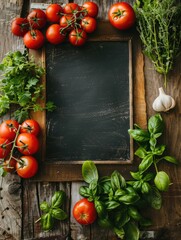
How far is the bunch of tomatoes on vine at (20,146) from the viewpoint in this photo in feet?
6.67

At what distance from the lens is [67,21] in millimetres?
2125

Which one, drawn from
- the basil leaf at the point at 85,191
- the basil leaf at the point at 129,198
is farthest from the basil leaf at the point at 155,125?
the basil leaf at the point at 85,191

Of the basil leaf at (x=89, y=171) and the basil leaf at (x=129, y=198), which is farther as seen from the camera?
the basil leaf at (x=89, y=171)

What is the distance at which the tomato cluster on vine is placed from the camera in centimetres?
215

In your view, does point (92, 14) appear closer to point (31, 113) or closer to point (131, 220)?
point (31, 113)

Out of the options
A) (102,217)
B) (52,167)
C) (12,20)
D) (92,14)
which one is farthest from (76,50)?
(102,217)

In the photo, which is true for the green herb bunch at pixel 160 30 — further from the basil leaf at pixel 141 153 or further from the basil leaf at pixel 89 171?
the basil leaf at pixel 89 171

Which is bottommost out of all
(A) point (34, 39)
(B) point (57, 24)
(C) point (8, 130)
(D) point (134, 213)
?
(D) point (134, 213)

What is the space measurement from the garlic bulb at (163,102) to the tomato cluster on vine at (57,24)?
55 cm

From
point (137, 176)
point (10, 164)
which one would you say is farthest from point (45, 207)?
point (137, 176)

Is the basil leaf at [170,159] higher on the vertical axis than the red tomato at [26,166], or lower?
higher

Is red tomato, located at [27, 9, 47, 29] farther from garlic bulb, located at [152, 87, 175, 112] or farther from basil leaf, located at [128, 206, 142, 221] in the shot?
basil leaf, located at [128, 206, 142, 221]

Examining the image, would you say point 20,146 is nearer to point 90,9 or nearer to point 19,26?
point 19,26

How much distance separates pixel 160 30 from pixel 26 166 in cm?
107
